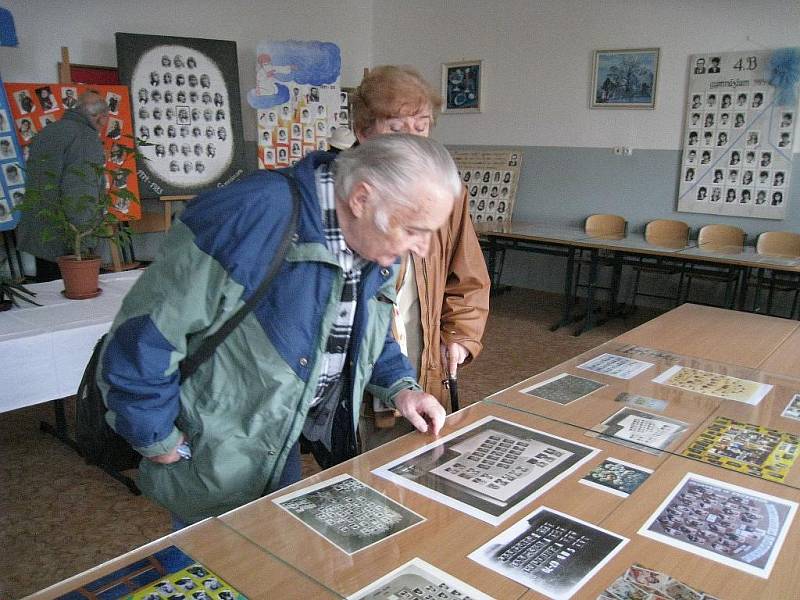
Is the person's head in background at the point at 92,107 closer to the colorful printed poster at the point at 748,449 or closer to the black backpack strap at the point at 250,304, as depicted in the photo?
the black backpack strap at the point at 250,304

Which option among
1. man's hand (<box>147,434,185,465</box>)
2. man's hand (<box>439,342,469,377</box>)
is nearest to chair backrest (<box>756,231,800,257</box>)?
man's hand (<box>439,342,469,377</box>)

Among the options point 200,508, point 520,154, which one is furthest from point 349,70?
point 200,508

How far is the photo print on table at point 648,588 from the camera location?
99cm

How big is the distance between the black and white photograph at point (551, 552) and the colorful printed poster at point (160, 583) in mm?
416

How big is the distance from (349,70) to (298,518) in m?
7.27

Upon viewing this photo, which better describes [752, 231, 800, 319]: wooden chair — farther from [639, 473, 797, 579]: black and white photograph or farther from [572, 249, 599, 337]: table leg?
[639, 473, 797, 579]: black and white photograph

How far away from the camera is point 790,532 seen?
1179 millimetres

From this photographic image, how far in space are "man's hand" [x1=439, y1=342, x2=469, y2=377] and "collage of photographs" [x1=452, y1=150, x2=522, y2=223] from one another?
16.1 feet

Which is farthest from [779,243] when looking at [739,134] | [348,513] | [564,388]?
[348,513]

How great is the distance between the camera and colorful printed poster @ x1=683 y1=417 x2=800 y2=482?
1.43 m

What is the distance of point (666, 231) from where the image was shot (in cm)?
590

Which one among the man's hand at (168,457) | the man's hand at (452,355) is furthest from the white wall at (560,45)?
the man's hand at (168,457)

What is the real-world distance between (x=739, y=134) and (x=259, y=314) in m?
5.58

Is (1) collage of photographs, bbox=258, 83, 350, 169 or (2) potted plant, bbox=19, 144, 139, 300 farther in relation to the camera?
(1) collage of photographs, bbox=258, 83, 350, 169
